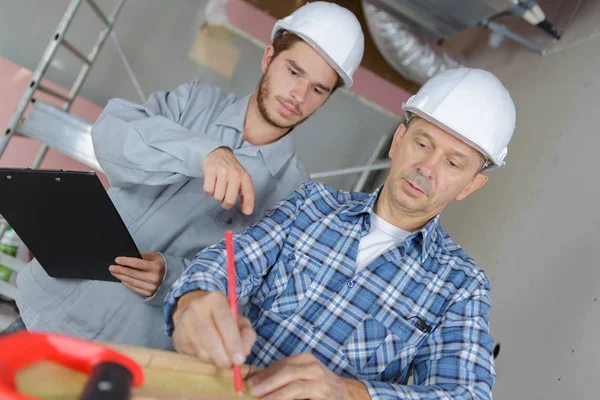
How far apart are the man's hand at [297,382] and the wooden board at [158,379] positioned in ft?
0.08

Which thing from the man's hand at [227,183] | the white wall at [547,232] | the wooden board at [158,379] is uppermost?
the white wall at [547,232]

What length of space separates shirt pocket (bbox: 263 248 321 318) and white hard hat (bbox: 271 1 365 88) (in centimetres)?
60

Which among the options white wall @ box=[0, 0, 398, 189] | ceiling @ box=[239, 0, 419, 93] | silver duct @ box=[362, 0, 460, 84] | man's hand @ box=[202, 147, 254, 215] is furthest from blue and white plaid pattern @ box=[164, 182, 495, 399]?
ceiling @ box=[239, 0, 419, 93]

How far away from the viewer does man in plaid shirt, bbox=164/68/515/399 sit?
34.4 inches

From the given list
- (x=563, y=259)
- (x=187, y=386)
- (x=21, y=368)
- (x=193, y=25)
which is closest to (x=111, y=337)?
(x=187, y=386)

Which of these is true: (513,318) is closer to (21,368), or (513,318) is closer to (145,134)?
(145,134)

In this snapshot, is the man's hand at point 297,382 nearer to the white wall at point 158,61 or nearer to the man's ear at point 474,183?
the man's ear at point 474,183

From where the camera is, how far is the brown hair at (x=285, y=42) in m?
1.35

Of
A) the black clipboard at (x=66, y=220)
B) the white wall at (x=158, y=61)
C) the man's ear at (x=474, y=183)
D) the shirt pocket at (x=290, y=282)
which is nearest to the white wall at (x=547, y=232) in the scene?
the man's ear at (x=474, y=183)

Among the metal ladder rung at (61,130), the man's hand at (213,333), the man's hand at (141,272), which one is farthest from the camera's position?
the metal ladder rung at (61,130)

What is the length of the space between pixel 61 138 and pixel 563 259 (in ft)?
5.93

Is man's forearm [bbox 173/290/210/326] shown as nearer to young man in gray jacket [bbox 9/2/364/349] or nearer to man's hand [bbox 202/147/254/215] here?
man's hand [bbox 202/147/254/215]

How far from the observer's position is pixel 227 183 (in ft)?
2.96

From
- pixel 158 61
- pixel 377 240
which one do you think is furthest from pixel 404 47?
pixel 377 240
